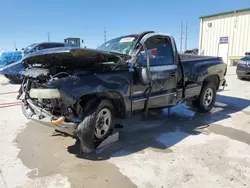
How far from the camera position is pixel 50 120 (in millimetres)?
3045

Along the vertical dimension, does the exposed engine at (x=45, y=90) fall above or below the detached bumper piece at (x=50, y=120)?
above

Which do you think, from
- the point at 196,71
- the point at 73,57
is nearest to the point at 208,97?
the point at 196,71

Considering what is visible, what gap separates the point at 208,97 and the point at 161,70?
7.64 feet

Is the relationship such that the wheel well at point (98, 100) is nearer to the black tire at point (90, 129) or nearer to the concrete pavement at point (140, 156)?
the black tire at point (90, 129)

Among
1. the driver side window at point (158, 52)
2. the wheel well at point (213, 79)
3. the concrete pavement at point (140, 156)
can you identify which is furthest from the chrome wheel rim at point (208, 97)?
the driver side window at point (158, 52)

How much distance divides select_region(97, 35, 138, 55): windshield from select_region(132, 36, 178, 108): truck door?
25 centimetres

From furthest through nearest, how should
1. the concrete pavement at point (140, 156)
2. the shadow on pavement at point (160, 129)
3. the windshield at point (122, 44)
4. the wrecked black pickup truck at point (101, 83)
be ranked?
the windshield at point (122, 44), the shadow on pavement at point (160, 129), the wrecked black pickup truck at point (101, 83), the concrete pavement at point (140, 156)

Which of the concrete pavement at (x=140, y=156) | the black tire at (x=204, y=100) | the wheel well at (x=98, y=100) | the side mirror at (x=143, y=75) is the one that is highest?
the side mirror at (x=143, y=75)

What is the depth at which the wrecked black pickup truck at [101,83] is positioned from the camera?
9.96 ft

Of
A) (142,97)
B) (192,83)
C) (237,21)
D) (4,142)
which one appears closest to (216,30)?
(237,21)

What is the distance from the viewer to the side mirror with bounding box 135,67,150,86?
3.66 meters

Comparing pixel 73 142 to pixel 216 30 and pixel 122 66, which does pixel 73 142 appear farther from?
pixel 216 30

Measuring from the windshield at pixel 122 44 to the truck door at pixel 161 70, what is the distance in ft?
0.81

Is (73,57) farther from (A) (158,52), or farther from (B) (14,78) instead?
(B) (14,78)
